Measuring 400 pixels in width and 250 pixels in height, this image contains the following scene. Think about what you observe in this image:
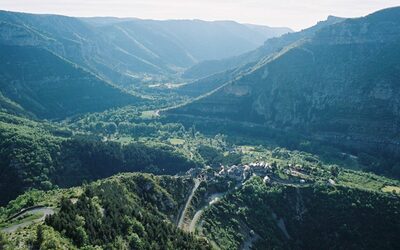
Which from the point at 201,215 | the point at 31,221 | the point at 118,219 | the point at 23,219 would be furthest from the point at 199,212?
the point at 31,221

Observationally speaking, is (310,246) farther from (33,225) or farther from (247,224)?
(33,225)

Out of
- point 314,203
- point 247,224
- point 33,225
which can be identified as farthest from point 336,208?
point 33,225

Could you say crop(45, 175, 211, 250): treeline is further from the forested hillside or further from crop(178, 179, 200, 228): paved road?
crop(178, 179, 200, 228): paved road

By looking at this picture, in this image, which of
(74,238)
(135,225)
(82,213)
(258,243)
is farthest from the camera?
(258,243)

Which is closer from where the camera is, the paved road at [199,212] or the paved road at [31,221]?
the paved road at [31,221]

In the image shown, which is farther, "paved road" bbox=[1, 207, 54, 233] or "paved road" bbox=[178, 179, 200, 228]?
"paved road" bbox=[178, 179, 200, 228]

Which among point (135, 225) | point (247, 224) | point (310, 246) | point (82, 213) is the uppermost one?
point (82, 213)

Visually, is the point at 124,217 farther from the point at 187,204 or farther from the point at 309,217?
the point at 309,217

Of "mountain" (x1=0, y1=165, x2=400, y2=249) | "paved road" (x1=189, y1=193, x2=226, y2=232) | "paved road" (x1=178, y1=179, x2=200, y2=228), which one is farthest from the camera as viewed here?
"paved road" (x1=178, y1=179, x2=200, y2=228)

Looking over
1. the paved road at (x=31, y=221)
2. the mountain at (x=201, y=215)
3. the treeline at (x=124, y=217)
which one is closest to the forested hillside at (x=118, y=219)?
the treeline at (x=124, y=217)

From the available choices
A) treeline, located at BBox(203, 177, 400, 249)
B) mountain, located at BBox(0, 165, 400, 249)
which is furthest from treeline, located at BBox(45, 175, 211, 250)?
treeline, located at BBox(203, 177, 400, 249)

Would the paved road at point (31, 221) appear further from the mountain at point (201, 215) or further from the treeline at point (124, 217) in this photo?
the treeline at point (124, 217)
